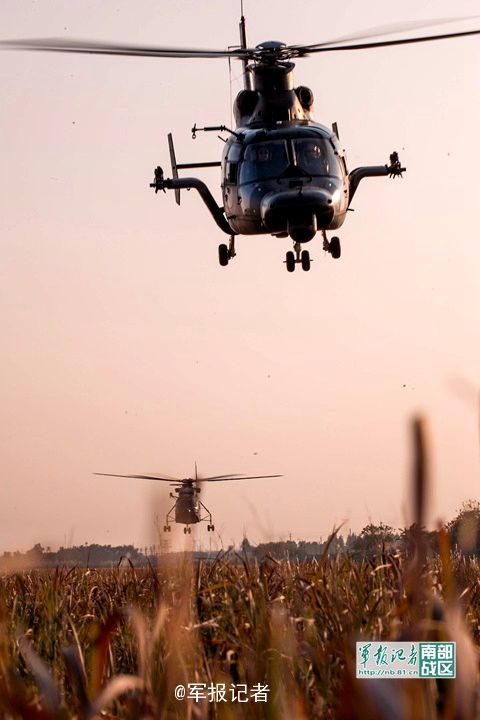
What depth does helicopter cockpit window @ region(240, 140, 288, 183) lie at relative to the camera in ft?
85.6

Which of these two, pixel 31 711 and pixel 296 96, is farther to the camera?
pixel 296 96

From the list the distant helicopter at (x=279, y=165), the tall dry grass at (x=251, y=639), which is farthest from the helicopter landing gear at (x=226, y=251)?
the tall dry grass at (x=251, y=639)

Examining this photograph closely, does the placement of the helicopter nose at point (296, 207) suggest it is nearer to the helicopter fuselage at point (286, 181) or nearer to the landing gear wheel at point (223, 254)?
the helicopter fuselage at point (286, 181)

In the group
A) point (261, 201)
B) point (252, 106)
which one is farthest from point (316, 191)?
point (252, 106)

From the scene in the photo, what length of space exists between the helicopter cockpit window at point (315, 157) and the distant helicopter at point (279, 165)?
22 millimetres

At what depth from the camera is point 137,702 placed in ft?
9.66

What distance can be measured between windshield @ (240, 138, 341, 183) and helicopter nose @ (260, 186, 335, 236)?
832mm

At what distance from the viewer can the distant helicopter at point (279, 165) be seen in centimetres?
2495

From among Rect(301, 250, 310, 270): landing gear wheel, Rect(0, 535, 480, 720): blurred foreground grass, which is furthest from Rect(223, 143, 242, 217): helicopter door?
Rect(0, 535, 480, 720): blurred foreground grass

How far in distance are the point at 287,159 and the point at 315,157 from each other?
0.66 meters

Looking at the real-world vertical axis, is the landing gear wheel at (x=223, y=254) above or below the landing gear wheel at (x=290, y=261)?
above

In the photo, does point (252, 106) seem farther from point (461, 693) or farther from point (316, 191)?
point (461, 693)

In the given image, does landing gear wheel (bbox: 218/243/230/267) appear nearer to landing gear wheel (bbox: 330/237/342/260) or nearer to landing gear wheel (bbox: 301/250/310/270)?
landing gear wheel (bbox: 330/237/342/260)

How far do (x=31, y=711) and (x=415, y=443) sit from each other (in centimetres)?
93
